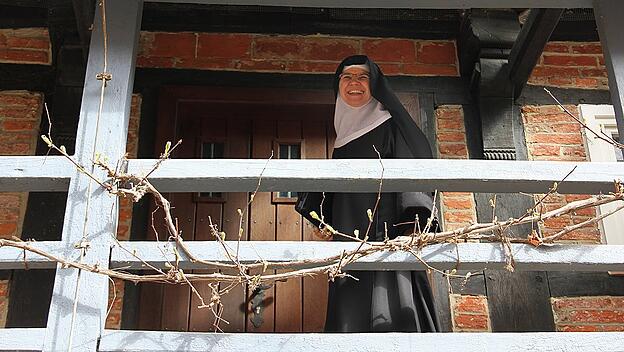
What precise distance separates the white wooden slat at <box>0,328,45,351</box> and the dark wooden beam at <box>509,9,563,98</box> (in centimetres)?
256

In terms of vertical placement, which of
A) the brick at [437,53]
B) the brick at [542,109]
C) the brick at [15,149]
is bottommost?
the brick at [15,149]

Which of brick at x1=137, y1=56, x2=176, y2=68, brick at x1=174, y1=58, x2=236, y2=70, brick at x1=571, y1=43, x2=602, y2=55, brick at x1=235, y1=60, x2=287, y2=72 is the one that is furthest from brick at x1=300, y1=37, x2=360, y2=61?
brick at x1=571, y1=43, x2=602, y2=55

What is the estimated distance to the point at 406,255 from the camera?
2523 millimetres

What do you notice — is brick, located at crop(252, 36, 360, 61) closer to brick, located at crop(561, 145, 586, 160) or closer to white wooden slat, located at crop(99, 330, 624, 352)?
brick, located at crop(561, 145, 586, 160)

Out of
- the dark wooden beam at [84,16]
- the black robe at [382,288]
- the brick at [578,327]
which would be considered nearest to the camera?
the black robe at [382,288]

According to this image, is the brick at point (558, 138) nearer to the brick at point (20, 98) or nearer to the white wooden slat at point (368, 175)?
the white wooden slat at point (368, 175)

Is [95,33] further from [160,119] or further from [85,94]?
[160,119]

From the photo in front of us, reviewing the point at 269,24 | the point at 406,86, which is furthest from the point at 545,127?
the point at 269,24

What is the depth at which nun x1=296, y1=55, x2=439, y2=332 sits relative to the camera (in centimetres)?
317

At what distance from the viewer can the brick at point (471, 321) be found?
3.74 m

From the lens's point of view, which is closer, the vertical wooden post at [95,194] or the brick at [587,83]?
the vertical wooden post at [95,194]

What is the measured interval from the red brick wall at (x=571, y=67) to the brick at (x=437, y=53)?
44 centimetres

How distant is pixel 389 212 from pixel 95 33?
138 centimetres


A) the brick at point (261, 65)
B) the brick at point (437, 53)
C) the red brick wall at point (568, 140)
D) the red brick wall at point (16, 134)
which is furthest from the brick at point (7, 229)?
the red brick wall at point (568, 140)
